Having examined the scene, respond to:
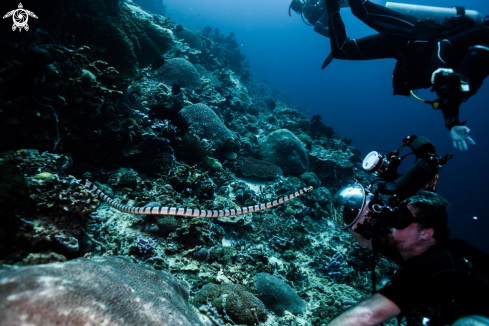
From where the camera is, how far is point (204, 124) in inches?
267

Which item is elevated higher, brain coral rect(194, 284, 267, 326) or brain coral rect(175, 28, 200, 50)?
brain coral rect(175, 28, 200, 50)

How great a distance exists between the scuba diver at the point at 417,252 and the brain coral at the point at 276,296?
1939 millimetres

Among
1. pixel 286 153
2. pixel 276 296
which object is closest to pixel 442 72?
pixel 276 296

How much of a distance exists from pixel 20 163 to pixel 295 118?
1458 centimetres

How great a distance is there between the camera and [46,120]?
3713mm

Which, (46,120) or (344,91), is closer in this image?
(46,120)

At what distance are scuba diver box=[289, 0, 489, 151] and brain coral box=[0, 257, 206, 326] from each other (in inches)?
139

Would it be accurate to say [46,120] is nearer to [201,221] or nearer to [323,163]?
[201,221]

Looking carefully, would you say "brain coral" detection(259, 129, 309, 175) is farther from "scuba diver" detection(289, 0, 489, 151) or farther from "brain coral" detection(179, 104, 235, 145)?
"scuba diver" detection(289, 0, 489, 151)

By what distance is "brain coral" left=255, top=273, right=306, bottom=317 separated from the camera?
3.52 m

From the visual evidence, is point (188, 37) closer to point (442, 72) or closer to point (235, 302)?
point (442, 72)

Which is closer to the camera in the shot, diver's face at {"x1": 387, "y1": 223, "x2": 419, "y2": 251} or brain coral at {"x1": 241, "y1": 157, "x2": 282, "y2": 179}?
diver's face at {"x1": 387, "y1": 223, "x2": 419, "y2": 251}

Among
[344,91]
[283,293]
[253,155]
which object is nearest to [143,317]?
[283,293]

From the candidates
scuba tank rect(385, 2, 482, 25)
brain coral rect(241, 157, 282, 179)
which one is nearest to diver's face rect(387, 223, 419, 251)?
scuba tank rect(385, 2, 482, 25)
